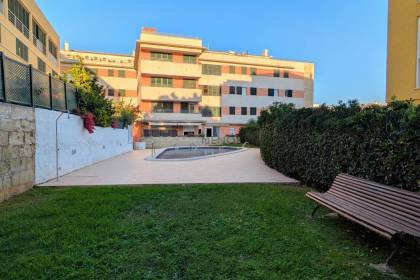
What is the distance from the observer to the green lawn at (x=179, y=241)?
312cm

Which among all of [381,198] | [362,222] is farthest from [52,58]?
[362,222]

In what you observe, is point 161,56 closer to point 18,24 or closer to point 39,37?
point 39,37

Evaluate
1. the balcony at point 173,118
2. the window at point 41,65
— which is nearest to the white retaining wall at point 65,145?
the window at point 41,65

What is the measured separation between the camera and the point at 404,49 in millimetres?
10336

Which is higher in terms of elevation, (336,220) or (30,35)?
(30,35)

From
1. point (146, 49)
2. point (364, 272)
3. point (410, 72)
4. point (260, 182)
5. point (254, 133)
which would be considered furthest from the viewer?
point (146, 49)

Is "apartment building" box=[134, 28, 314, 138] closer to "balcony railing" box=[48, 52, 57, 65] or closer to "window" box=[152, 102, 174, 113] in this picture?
"window" box=[152, 102, 174, 113]

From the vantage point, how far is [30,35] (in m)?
24.7

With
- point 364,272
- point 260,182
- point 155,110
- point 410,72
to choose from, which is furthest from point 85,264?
point 155,110

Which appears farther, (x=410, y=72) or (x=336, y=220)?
(x=410, y=72)

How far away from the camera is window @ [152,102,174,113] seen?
38.7 meters

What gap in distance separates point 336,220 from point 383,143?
1682mm

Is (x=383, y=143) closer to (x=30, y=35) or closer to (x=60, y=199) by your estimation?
(x=60, y=199)

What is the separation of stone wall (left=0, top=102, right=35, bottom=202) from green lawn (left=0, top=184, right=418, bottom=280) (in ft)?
2.25
